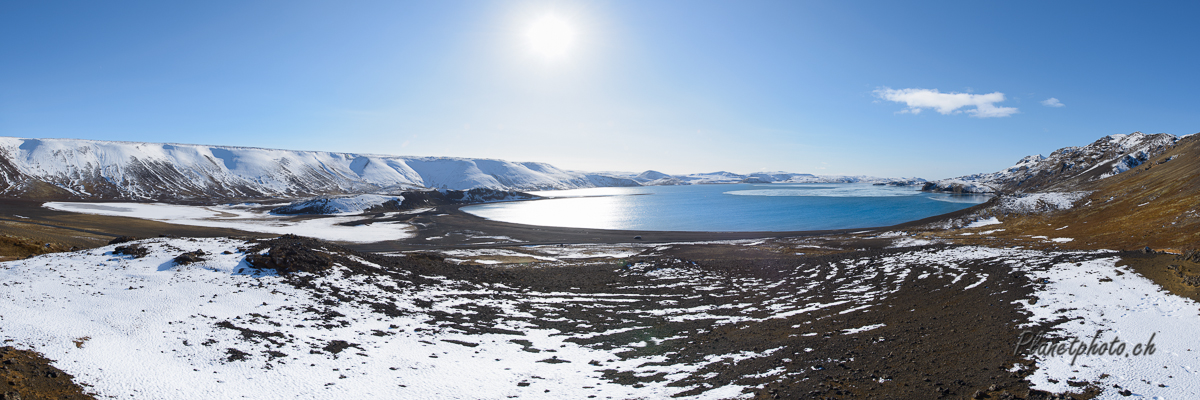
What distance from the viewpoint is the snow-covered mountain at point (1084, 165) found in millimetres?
111375

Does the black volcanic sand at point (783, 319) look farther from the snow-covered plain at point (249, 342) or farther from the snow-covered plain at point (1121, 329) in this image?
the snow-covered plain at point (249, 342)

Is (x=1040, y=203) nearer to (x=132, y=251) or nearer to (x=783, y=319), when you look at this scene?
(x=783, y=319)

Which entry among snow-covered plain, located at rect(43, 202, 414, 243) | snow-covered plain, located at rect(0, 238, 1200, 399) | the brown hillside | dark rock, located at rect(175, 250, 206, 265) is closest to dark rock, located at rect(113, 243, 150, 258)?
snow-covered plain, located at rect(0, 238, 1200, 399)

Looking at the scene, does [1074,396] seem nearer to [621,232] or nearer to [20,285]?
[20,285]

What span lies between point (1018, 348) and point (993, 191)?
202m

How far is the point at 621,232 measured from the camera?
7712cm

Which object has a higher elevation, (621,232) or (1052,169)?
(1052,169)

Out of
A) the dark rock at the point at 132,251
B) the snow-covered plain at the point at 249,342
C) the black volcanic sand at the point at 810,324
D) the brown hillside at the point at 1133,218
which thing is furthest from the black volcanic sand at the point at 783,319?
the brown hillside at the point at 1133,218

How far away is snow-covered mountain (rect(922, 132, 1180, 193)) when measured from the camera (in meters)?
111

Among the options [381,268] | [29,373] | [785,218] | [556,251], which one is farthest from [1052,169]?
[29,373]

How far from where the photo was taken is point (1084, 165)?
449 feet

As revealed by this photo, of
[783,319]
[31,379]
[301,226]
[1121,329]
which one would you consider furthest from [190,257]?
[301,226]

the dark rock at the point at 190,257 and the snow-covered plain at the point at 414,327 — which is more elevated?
the dark rock at the point at 190,257

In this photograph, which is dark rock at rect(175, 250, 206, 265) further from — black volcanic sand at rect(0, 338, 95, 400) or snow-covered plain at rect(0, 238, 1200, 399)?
black volcanic sand at rect(0, 338, 95, 400)
